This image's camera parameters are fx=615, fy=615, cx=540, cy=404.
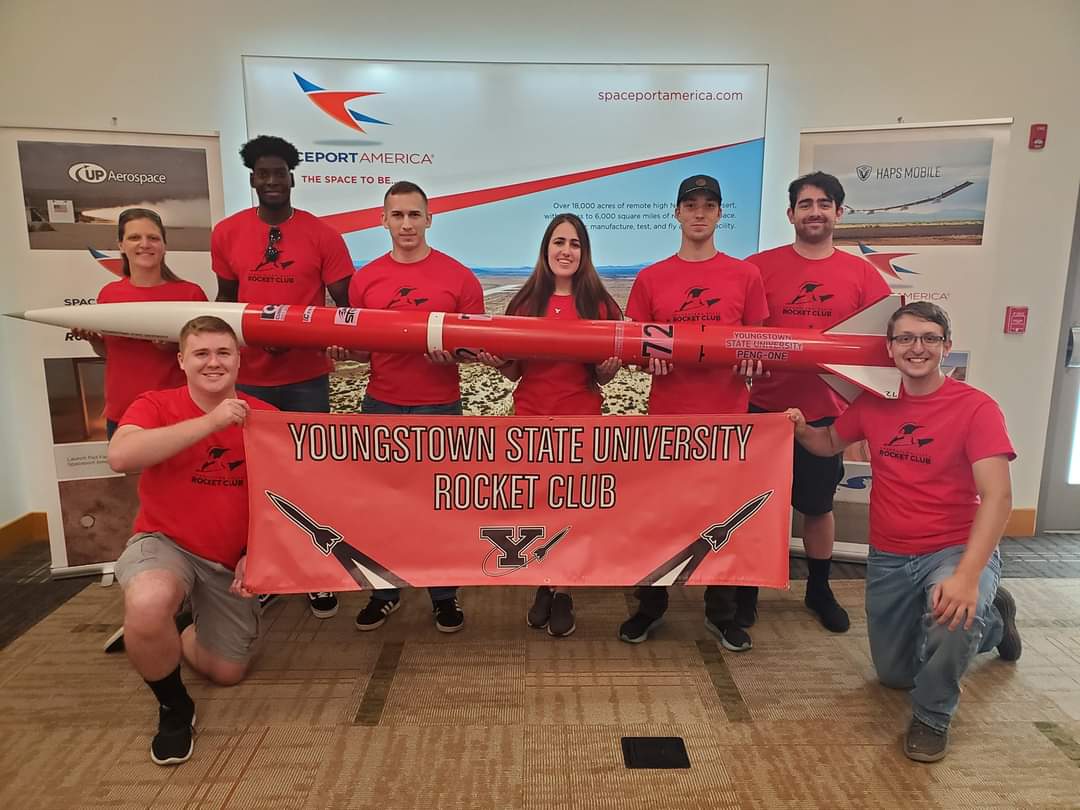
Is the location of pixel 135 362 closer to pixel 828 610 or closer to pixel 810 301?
pixel 810 301

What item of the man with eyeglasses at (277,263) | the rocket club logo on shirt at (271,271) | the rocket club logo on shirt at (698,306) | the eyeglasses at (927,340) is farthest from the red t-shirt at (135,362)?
the eyeglasses at (927,340)

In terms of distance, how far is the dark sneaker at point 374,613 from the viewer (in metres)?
2.62

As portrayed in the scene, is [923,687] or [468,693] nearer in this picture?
[923,687]

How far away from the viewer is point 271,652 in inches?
97.3

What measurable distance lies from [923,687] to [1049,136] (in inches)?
125

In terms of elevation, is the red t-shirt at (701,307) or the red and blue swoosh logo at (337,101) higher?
the red and blue swoosh logo at (337,101)

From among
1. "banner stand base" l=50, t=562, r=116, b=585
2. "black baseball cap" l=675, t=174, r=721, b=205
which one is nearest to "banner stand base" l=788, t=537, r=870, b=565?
"black baseball cap" l=675, t=174, r=721, b=205

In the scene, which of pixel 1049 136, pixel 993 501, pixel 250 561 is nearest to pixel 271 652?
pixel 250 561

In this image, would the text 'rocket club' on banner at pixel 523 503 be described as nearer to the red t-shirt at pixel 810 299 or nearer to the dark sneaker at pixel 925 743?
the red t-shirt at pixel 810 299

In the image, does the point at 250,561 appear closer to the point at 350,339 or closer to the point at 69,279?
the point at 350,339

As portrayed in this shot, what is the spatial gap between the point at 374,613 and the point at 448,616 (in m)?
0.33

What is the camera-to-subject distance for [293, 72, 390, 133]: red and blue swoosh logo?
10.3ft

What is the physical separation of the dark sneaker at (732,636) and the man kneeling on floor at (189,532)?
1.83 meters

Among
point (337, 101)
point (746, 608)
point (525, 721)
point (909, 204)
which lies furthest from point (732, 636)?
point (337, 101)
